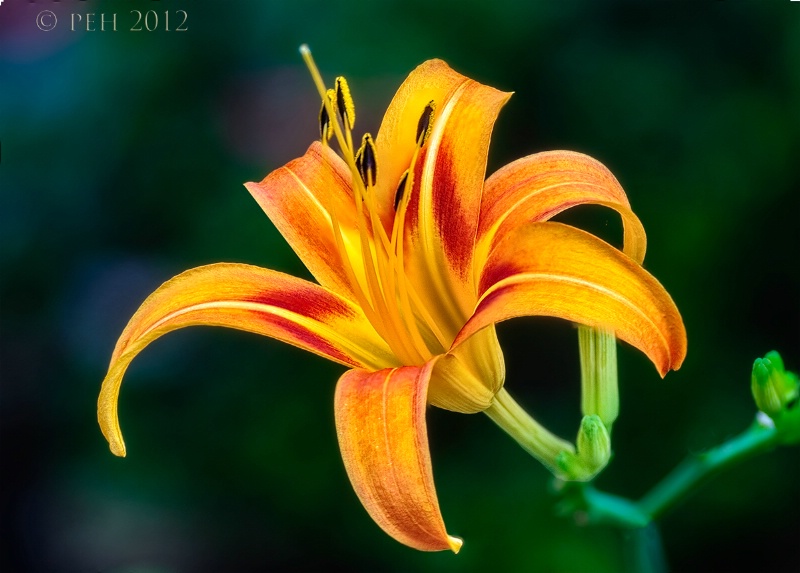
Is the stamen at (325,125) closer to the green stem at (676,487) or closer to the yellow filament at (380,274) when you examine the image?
the yellow filament at (380,274)

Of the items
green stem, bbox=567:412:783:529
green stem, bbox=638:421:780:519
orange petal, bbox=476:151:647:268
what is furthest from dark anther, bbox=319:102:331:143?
green stem, bbox=638:421:780:519

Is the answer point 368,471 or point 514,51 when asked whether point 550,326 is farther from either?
Result: point 368,471

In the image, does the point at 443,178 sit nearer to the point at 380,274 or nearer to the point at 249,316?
the point at 380,274

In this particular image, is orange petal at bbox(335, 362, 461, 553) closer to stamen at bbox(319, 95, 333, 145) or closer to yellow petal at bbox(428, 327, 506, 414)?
yellow petal at bbox(428, 327, 506, 414)

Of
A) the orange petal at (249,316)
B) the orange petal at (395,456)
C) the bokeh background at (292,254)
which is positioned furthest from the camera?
the bokeh background at (292,254)

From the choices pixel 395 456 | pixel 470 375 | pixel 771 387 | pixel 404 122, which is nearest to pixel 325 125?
pixel 404 122

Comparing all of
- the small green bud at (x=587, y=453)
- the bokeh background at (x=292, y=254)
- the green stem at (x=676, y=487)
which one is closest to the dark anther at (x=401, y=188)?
the small green bud at (x=587, y=453)

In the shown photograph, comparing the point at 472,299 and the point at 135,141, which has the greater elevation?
the point at 135,141

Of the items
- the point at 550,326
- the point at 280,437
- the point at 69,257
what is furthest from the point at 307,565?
the point at 69,257
